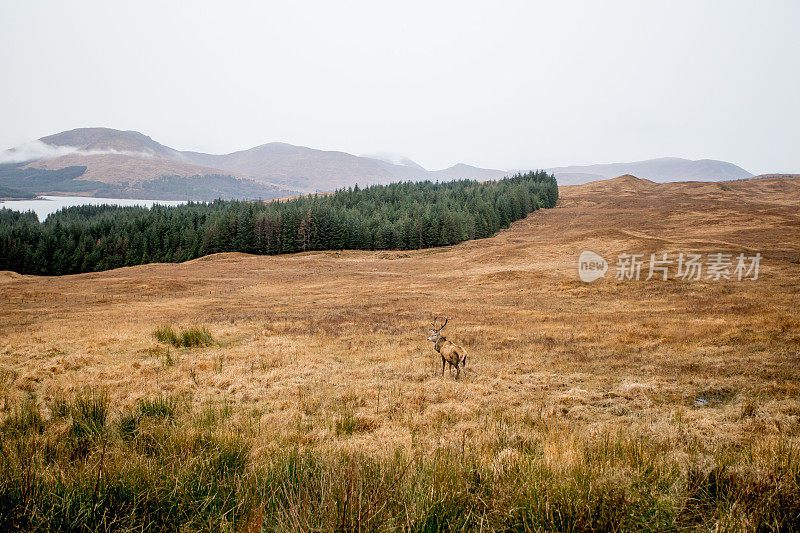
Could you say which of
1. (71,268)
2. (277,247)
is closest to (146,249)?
(71,268)

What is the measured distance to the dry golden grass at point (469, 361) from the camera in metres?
6.15

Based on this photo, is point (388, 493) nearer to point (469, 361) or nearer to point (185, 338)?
point (469, 361)

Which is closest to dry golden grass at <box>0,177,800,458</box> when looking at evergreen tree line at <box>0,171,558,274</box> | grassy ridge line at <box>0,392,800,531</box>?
grassy ridge line at <box>0,392,800,531</box>

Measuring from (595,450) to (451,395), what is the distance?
456 centimetres

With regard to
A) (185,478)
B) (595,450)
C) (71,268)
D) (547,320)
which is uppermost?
(185,478)

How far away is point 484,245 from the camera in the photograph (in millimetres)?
76062

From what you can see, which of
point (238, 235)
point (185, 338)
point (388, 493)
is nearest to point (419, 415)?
point (388, 493)

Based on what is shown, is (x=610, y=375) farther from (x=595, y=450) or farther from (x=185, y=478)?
(x=185, y=478)

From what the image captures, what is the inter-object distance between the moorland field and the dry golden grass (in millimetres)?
95

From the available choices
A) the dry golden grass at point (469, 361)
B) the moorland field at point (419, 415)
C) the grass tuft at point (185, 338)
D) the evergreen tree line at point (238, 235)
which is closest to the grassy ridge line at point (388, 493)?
the moorland field at point (419, 415)

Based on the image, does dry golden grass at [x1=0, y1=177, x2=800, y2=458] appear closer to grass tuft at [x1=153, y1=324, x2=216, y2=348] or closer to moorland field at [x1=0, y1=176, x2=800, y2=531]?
moorland field at [x1=0, y1=176, x2=800, y2=531]

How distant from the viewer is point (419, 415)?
6785 millimetres

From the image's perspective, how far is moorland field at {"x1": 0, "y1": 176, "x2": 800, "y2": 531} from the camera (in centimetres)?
236

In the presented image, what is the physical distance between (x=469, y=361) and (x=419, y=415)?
535 cm
